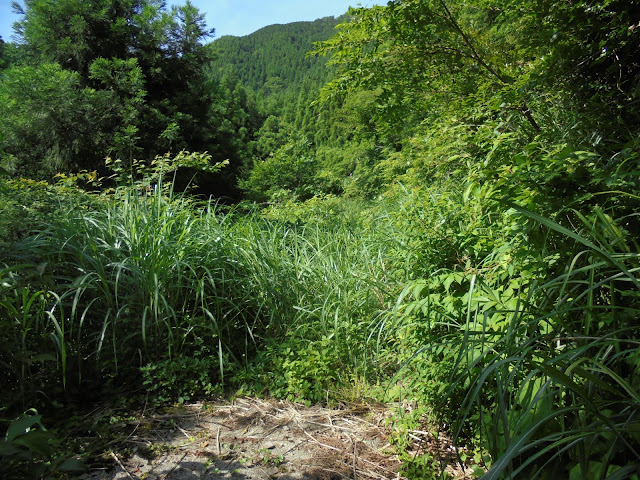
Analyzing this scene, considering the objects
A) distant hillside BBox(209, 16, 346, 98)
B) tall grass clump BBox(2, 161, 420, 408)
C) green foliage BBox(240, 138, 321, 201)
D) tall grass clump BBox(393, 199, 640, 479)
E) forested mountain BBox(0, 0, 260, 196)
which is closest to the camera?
tall grass clump BBox(393, 199, 640, 479)

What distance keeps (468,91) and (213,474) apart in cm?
318

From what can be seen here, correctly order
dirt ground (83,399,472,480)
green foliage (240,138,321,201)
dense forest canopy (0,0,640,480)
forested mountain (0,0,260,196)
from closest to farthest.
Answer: dense forest canopy (0,0,640,480)
dirt ground (83,399,472,480)
forested mountain (0,0,260,196)
green foliage (240,138,321,201)

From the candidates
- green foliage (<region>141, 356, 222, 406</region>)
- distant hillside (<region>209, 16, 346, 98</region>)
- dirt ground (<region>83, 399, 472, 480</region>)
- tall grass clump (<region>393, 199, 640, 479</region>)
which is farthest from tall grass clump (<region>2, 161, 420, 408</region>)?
distant hillside (<region>209, 16, 346, 98</region>)

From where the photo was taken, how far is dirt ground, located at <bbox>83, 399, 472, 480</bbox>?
5.67 ft

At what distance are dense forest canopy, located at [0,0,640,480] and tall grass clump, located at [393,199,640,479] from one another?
0.04 feet

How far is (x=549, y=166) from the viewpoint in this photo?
1.51m

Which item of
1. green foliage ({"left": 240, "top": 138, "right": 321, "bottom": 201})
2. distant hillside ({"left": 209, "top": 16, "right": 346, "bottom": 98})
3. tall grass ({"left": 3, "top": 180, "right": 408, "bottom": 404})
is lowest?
tall grass ({"left": 3, "top": 180, "right": 408, "bottom": 404})

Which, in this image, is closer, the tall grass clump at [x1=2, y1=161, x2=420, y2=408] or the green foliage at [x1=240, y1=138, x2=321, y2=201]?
the tall grass clump at [x1=2, y1=161, x2=420, y2=408]

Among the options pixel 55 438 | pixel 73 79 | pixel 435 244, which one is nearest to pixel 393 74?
pixel 435 244

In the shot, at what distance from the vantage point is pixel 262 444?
6.44ft

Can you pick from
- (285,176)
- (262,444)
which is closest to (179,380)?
(262,444)

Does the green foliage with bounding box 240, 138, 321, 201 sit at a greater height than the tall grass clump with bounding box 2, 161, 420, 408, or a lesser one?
greater

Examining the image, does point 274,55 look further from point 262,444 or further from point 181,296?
point 262,444

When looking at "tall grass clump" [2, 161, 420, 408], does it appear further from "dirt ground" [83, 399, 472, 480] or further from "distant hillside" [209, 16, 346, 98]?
"distant hillside" [209, 16, 346, 98]
